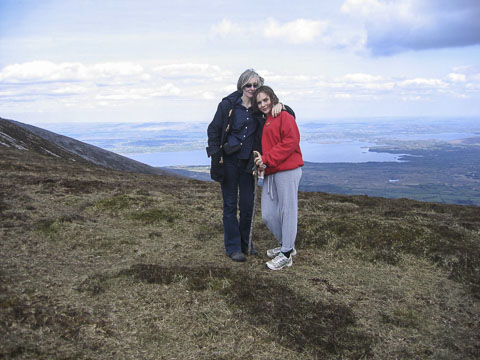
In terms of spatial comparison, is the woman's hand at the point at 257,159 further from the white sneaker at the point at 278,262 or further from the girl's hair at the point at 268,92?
the white sneaker at the point at 278,262

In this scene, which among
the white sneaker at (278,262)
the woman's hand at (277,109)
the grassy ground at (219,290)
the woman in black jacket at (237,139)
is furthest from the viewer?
the white sneaker at (278,262)

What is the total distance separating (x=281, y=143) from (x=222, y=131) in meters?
1.50

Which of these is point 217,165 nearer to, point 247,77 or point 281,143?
point 281,143

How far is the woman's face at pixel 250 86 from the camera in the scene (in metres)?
8.45

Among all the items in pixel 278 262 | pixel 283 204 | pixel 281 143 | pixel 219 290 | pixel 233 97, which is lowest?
pixel 219 290

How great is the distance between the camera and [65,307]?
6.90 m

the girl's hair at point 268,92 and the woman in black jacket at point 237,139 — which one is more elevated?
the girl's hair at point 268,92

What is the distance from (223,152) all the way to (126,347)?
4670 millimetres

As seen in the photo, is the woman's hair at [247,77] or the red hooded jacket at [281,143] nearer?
the red hooded jacket at [281,143]

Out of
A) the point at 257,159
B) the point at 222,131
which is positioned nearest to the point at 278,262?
the point at 257,159

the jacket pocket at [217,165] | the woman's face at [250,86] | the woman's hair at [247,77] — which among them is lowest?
the jacket pocket at [217,165]

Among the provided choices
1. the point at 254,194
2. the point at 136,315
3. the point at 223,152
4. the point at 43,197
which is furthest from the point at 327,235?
the point at 43,197

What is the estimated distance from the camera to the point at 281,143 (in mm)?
8203

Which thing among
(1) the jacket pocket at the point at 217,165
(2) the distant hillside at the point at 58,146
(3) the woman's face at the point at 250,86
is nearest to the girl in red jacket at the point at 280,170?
(3) the woman's face at the point at 250,86
